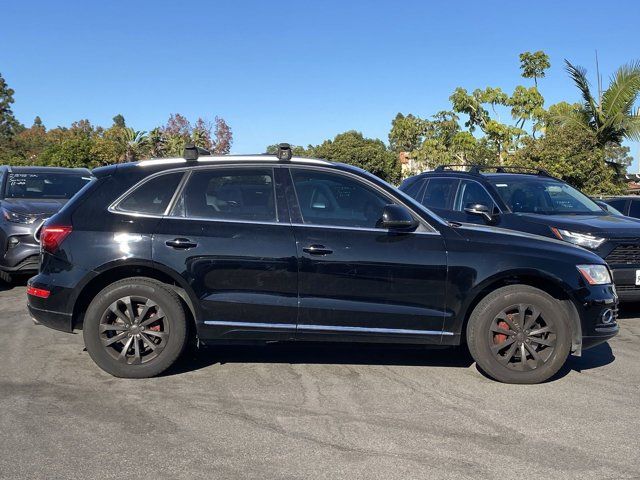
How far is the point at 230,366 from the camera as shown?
5.72 metres

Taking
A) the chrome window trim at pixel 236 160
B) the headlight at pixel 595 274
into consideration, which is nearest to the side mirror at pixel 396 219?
the chrome window trim at pixel 236 160

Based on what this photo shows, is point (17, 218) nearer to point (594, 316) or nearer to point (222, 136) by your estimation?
point (594, 316)

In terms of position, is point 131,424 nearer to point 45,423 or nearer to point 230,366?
point 45,423

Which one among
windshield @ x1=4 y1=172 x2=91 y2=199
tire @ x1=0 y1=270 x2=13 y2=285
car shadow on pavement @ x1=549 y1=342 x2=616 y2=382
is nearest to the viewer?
car shadow on pavement @ x1=549 y1=342 x2=616 y2=382

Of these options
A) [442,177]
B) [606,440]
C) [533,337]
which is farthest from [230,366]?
[442,177]

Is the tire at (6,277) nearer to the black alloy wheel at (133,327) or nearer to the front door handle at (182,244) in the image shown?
the black alloy wheel at (133,327)

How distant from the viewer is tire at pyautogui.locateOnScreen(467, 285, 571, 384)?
207 inches

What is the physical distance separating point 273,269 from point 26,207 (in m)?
5.66

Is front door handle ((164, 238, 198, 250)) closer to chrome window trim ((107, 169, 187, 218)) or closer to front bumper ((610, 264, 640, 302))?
chrome window trim ((107, 169, 187, 218))

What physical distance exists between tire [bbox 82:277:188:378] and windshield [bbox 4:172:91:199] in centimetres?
550

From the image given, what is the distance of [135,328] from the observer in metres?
5.20

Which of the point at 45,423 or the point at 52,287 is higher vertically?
the point at 52,287

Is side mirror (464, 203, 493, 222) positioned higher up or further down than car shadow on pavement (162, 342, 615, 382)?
higher up

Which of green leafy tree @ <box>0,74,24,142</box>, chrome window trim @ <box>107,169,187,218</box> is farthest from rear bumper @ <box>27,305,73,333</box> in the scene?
green leafy tree @ <box>0,74,24,142</box>
